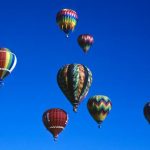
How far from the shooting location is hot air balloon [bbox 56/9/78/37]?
85812 millimetres

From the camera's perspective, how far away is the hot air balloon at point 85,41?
91906 mm

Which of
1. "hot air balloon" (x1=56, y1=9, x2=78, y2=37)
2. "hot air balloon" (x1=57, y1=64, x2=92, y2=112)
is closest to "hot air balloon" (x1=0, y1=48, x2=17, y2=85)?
"hot air balloon" (x1=57, y1=64, x2=92, y2=112)

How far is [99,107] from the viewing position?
79.9 m


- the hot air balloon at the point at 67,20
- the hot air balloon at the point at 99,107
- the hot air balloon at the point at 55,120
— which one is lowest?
the hot air balloon at the point at 55,120

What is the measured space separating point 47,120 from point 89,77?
8.86 meters

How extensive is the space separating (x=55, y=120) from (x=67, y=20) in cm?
1615

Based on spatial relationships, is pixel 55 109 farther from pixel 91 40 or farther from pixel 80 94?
pixel 91 40

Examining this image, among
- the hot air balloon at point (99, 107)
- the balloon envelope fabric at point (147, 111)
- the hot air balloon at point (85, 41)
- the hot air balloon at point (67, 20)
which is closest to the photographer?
the hot air balloon at point (99, 107)

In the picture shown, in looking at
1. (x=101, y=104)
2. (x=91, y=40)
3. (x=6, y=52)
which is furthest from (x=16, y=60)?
(x=91, y=40)

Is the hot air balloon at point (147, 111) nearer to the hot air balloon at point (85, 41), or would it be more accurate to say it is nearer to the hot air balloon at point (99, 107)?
the hot air balloon at point (99, 107)

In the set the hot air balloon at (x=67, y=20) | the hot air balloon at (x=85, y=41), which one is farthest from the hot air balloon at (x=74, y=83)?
the hot air balloon at (x=85, y=41)

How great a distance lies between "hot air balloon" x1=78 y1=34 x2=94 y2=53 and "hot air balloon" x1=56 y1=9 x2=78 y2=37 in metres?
5.93

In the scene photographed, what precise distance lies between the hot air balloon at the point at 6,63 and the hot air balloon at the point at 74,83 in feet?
18.1

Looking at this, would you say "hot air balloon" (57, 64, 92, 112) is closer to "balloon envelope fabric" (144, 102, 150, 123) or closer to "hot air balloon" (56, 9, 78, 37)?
"balloon envelope fabric" (144, 102, 150, 123)
